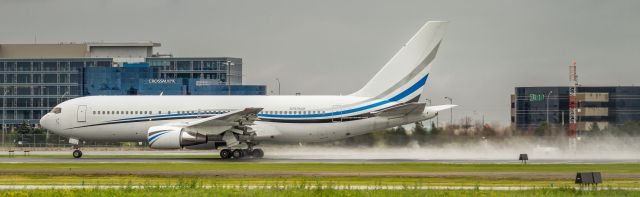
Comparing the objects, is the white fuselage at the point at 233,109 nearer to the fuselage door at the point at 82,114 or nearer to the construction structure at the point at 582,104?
the fuselage door at the point at 82,114

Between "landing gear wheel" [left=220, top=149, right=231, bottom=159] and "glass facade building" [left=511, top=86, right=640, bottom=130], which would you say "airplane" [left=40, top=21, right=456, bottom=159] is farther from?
"glass facade building" [left=511, top=86, right=640, bottom=130]

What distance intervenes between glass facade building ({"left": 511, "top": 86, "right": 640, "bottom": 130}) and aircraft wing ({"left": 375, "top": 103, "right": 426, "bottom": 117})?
75.7 meters

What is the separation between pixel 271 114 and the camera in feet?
211

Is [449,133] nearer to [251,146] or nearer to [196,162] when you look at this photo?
[251,146]

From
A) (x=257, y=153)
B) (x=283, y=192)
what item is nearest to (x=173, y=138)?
(x=257, y=153)

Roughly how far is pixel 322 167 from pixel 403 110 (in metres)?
10.3

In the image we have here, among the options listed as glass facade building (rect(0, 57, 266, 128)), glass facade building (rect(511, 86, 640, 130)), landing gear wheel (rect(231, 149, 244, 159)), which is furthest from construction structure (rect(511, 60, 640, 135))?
landing gear wheel (rect(231, 149, 244, 159))

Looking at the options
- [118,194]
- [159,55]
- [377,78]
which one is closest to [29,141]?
[377,78]

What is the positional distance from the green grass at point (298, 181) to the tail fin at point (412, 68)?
19947 millimetres

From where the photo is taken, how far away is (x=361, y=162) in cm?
5800

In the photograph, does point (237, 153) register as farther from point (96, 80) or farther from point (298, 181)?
point (96, 80)

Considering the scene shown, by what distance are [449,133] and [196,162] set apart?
23702mm

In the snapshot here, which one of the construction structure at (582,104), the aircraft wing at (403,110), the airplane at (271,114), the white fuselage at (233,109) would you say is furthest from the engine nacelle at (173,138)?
the construction structure at (582,104)

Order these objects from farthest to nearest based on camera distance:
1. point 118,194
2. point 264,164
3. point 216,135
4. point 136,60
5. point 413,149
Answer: point 136,60 → point 413,149 → point 216,135 → point 264,164 → point 118,194
